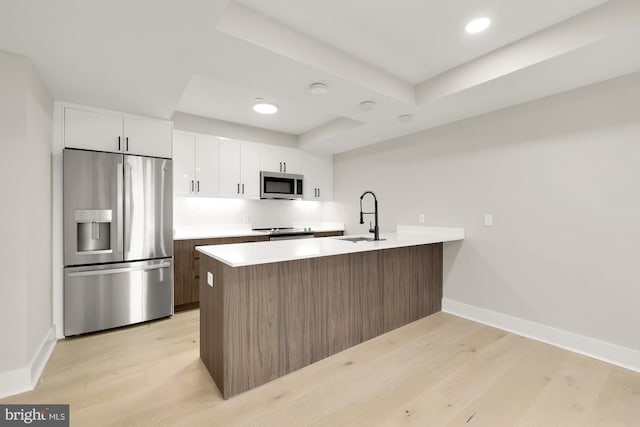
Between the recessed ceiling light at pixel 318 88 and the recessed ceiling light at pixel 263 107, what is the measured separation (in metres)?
1.05

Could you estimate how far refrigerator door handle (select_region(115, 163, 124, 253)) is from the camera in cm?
289

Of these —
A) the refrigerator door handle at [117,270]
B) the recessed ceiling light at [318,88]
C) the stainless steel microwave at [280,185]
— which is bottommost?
the refrigerator door handle at [117,270]

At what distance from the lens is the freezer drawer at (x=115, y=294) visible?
2.72 meters

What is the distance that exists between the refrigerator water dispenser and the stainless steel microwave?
2033mm

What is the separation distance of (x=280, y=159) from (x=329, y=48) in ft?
8.12

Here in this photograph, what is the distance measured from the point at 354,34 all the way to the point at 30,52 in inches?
89.2

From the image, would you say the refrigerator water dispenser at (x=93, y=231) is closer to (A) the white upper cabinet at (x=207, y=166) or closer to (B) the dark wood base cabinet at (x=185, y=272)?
(B) the dark wood base cabinet at (x=185, y=272)

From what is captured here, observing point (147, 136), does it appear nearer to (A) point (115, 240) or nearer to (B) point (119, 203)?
(B) point (119, 203)

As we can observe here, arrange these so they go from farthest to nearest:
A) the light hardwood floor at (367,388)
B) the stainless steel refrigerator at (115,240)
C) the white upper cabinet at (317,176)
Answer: the white upper cabinet at (317,176), the stainless steel refrigerator at (115,240), the light hardwood floor at (367,388)

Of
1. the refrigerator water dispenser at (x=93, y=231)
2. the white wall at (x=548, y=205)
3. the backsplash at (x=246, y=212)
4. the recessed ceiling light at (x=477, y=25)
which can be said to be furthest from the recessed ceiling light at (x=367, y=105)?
the refrigerator water dispenser at (x=93, y=231)

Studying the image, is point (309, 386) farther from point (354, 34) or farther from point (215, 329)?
point (354, 34)

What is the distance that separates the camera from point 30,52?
6.38 ft

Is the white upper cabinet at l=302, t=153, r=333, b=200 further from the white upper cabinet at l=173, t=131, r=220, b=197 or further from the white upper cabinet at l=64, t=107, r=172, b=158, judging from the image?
the white upper cabinet at l=64, t=107, r=172, b=158

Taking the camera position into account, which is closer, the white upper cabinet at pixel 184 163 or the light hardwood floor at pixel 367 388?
the light hardwood floor at pixel 367 388
